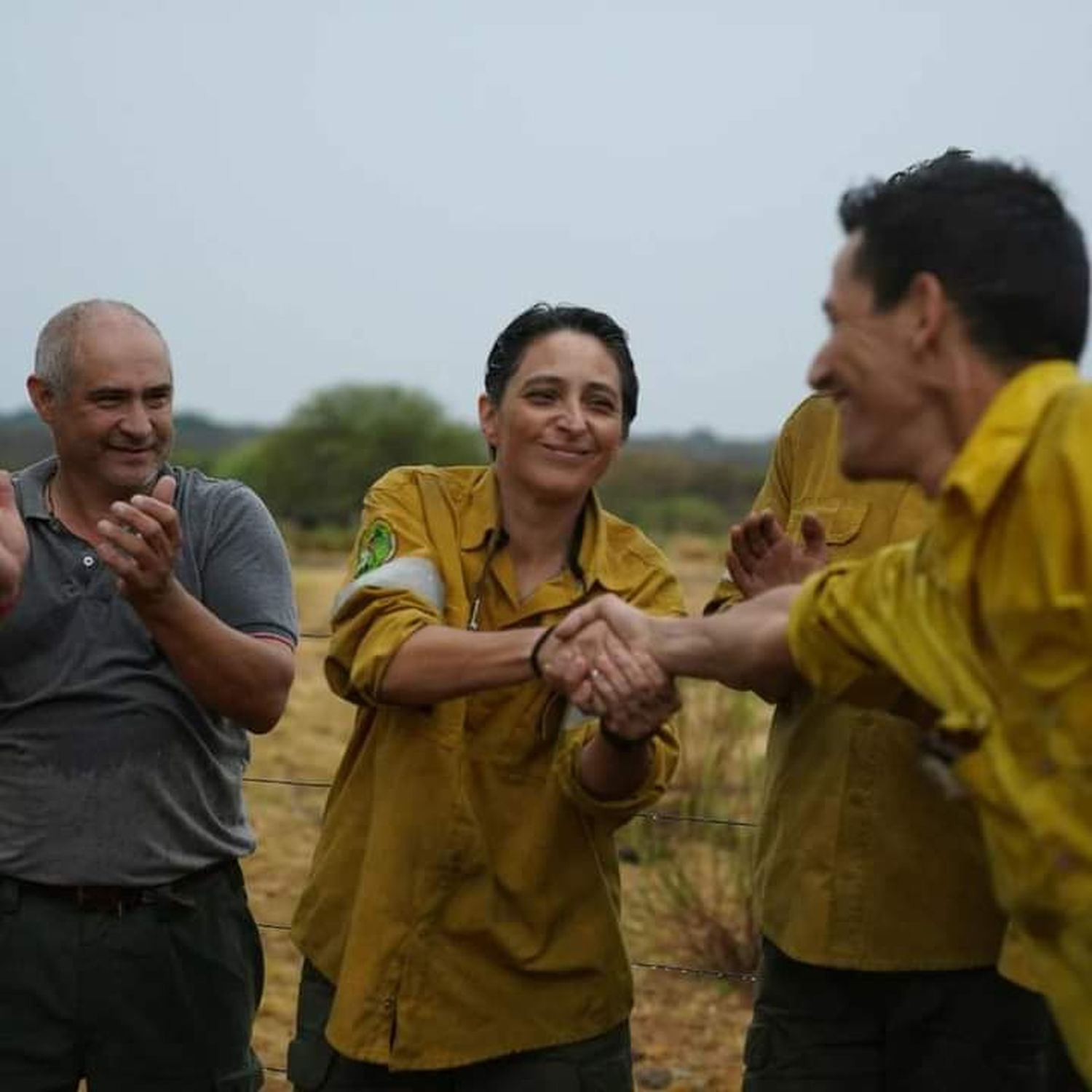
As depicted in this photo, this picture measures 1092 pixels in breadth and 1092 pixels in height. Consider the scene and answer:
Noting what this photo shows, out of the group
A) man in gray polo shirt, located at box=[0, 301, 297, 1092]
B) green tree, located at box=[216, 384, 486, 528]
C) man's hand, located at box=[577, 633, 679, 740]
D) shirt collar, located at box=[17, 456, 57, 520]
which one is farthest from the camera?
green tree, located at box=[216, 384, 486, 528]

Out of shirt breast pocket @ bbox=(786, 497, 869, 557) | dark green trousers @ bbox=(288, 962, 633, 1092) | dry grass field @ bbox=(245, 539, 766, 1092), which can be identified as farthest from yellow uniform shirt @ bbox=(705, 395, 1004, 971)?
dry grass field @ bbox=(245, 539, 766, 1092)

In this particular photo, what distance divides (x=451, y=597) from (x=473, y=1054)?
0.78m

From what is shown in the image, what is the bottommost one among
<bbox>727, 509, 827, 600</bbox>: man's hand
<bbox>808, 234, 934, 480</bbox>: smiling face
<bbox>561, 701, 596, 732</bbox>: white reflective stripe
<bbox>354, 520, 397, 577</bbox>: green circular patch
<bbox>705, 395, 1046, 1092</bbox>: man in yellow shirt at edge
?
<bbox>705, 395, 1046, 1092</bbox>: man in yellow shirt at edge

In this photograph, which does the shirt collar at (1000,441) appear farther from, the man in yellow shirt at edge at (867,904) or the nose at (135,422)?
the nose at (135,422)

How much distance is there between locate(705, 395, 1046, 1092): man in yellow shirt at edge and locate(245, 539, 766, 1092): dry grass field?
1.85m

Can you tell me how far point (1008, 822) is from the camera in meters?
2.31

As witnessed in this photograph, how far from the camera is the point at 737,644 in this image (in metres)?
2.82

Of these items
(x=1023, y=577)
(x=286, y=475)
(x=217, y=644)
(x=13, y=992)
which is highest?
(x=1023, y=577)

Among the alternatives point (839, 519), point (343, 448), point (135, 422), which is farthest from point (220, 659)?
point (343, 448)

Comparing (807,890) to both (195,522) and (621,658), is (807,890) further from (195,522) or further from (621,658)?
(195,522)

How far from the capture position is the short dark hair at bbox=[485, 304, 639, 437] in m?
3.29

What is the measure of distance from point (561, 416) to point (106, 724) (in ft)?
3.41

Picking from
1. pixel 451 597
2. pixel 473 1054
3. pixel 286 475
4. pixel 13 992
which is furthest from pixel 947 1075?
pixel 286 475

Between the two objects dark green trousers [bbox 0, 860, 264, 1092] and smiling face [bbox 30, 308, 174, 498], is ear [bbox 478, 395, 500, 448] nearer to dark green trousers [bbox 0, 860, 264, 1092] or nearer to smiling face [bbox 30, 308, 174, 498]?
smiling face [bbox 30, 308, 174, 498]
